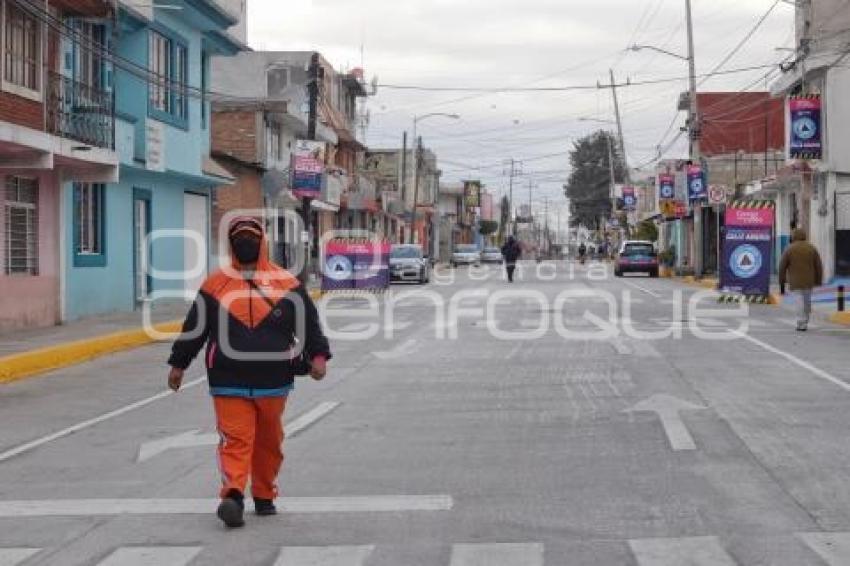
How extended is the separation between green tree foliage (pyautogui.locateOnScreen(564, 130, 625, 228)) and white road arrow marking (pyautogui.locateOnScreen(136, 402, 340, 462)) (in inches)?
4713

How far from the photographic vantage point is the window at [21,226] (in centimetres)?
2120

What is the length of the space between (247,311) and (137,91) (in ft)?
66.2

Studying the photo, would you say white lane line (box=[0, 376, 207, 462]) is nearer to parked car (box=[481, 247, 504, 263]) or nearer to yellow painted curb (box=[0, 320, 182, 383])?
yellow painted curb (box=[0, 320, 182, 383])

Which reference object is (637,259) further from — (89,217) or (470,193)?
(470,193)

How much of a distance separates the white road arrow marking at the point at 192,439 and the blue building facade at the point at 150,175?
13.1m

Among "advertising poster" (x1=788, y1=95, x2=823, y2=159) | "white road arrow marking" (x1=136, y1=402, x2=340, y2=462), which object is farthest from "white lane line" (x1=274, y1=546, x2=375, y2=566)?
"advertising poster" (x1=788, y1=95, x2=823, y2=159)

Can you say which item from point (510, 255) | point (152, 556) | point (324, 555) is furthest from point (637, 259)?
point (152, 556)

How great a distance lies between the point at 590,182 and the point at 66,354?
117m

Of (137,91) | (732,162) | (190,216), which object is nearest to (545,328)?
(137,91)

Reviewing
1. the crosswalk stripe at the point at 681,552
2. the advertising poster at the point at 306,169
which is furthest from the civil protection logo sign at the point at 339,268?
the crosswalk stripe at the point at 681,552

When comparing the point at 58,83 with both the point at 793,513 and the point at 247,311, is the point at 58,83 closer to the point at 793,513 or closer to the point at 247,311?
the point at 247,311

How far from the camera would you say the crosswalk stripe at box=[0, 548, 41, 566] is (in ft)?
21.0

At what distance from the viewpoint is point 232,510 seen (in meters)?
6.95

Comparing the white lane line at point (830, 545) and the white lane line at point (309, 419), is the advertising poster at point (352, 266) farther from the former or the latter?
the white lane line at point (830, 545)
